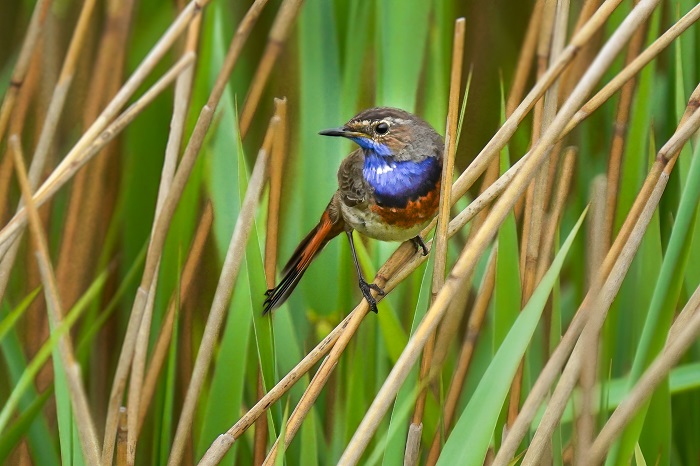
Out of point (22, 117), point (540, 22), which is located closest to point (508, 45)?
point (540, 22)

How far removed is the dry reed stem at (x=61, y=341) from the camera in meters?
1.43

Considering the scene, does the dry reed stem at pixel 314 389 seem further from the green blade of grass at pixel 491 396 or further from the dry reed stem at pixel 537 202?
the dry reed stem at pixel 537 202

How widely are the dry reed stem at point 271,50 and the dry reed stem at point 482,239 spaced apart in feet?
2.46

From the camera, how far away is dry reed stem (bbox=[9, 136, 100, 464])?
1.43 m

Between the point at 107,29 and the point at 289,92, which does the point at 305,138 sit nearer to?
the point at 289,92

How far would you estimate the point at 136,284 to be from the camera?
2453 mm

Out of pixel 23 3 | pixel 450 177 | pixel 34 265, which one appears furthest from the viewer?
pixel 23 3

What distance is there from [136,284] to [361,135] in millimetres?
734

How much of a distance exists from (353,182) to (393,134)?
20cm

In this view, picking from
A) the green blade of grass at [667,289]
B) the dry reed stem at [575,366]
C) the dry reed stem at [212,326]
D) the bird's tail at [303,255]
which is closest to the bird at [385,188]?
the bird's tail at [303,255]

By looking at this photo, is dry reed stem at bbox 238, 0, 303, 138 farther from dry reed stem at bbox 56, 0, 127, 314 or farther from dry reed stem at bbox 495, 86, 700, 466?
dry reed stem at bbox 495, 86, 700, 466

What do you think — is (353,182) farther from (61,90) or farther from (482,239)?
(482,239)

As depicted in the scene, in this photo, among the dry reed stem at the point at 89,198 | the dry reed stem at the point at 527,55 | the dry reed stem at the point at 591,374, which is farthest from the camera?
the dry reed stem at the point at 89,198

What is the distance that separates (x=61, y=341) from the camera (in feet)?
4.88
